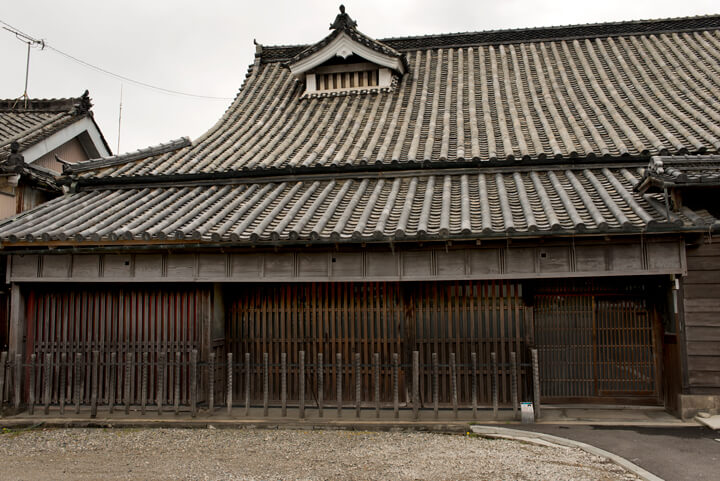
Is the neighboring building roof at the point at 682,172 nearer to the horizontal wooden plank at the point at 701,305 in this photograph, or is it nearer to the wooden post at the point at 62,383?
the horizontal wooden plank at the point at 701,305

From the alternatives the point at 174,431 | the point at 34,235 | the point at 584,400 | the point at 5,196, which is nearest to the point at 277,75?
the point at 5,196

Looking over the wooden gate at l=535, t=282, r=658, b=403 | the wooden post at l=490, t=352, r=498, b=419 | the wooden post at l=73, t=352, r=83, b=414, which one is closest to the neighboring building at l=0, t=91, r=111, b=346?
the wooden post at l=73, t=352, r=83, b=414

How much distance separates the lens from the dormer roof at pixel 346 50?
14.0 metres

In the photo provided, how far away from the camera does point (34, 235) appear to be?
8867 mm

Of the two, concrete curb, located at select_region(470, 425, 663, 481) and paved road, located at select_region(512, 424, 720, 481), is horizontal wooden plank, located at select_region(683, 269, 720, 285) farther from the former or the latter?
concrete curb, located at select_region(470, 425, 663, 481)

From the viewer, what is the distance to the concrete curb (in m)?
5.97

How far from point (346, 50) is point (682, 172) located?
947 centimetres

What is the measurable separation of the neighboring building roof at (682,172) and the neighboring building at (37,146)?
480 inches

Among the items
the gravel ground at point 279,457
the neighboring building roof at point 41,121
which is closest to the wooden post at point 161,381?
the gravel ground at point 279,457

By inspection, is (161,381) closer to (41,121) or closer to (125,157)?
(125,157)

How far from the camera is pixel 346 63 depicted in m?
14.5

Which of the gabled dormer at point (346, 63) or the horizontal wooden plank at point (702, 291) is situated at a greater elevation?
the gabled dormer at point (346, 63)

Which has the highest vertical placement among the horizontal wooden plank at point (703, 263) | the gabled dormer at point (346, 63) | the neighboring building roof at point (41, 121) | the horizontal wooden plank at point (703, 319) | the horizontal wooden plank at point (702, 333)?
the gabled dormer at point (346, 63)

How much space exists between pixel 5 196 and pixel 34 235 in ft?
10.7
